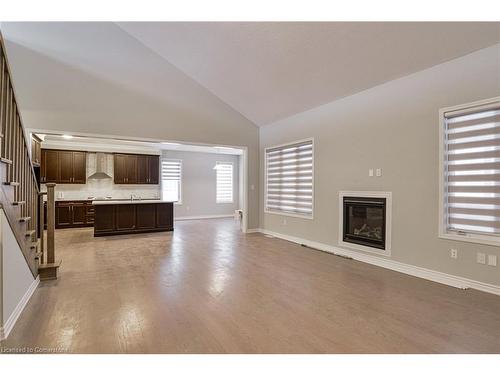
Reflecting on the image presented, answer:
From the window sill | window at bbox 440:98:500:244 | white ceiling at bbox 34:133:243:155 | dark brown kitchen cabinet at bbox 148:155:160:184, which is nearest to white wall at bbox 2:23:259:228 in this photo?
white ceiling at bbox 34:133:243:155

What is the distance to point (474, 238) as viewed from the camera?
3.21 meters

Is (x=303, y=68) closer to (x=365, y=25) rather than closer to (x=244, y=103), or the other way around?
(x=365, y=25)

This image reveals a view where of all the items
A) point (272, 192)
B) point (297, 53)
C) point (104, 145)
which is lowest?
point (272, 192)

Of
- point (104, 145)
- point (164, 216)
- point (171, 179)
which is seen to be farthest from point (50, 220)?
point (171, 179)

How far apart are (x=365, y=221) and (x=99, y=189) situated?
24.8 ft

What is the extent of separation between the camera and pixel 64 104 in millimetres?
5137

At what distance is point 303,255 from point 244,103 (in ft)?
12.1

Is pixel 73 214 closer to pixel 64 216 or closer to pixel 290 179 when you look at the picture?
pixel 64 216

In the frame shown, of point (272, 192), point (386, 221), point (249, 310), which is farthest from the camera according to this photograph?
point (272, 192)

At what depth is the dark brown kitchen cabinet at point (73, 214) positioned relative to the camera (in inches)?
296

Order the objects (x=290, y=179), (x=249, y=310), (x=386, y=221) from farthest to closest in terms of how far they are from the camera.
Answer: (x=290, y=179) < (x=386, y=221) < (x=249, y=310)

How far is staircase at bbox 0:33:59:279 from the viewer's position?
94.7 inches

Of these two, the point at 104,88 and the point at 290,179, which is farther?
the point at 290,179
